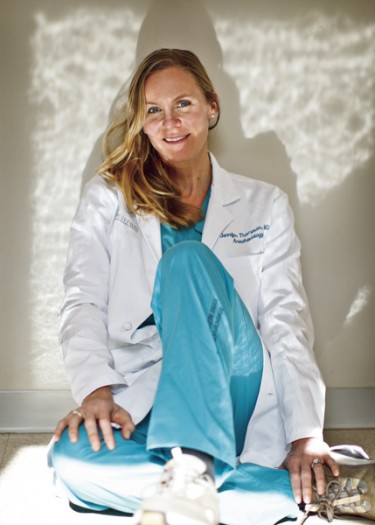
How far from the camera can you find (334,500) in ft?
5.98

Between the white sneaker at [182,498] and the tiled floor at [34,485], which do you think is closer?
the white sneaker at [182,498]

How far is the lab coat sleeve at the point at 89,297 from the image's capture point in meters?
1.94

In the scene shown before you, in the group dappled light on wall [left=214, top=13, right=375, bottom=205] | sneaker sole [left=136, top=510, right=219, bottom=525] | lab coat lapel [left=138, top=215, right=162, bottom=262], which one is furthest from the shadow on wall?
sneaker sole [left=136, top=510, right=219, bottom=525]

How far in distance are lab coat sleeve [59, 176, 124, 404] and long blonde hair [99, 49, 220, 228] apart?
0.19 ft

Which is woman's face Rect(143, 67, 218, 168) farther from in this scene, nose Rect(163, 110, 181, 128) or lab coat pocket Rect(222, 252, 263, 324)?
lab coat pocket Rect(222, 252, 263, 324)

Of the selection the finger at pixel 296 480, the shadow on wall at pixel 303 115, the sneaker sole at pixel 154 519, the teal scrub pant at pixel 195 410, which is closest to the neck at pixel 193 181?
the shadow on wall at pixel 303 115

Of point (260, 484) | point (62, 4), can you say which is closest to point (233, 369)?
point (260, 484)

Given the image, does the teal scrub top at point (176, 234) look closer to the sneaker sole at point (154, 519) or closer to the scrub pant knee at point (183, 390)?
the scrub pant knee at point (183, 390)

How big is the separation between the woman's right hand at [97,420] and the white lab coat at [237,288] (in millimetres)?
61

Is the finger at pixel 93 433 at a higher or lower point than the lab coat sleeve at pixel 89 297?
lower

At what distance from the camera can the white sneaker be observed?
1.36 m

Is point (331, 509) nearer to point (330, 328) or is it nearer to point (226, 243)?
point (226, 243)

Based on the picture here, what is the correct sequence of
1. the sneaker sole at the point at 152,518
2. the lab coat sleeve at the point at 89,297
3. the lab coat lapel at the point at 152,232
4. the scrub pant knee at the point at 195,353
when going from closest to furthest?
the sneaker sole at the point at 152,518 → the scrub pant knee at the point at 195,353 → the lab coat sleeve at the point at 89,297 → the lab coat lapel at the point at 152,232

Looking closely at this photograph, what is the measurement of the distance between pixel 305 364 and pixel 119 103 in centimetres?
102
